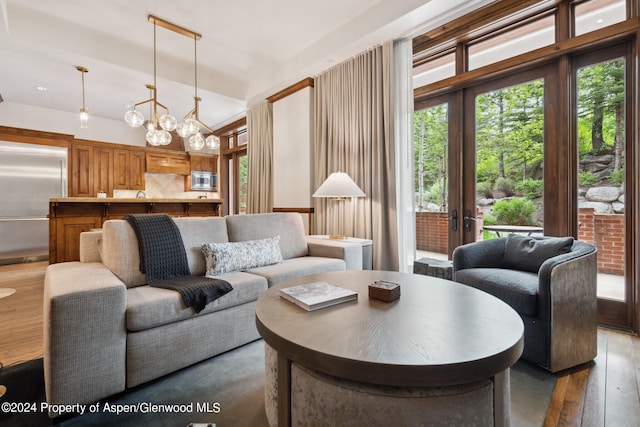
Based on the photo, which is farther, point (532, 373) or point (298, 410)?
point (532, 373)

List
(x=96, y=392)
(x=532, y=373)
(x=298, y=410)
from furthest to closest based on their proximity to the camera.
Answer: (x=532, y=373) → (x=96, y=392) → (x=298, y=410)

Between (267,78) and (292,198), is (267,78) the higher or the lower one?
the higher one

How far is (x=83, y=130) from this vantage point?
6.10 metres

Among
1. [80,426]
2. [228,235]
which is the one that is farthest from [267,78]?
[80,426]

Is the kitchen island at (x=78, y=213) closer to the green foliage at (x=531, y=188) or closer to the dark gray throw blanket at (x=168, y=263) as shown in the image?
the dark gray throw blanket at (x=168, y=263)

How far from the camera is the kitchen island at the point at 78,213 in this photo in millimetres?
3980

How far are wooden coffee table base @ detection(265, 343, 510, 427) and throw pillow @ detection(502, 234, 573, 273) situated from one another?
57.3 inches

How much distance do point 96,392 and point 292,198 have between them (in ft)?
10.7

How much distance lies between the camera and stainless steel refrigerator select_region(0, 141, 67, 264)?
470 cm

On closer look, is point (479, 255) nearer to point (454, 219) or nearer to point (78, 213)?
point (454, 219)

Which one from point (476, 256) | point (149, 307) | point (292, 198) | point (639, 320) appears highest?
point (292, 198)

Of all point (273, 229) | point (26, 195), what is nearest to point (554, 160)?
point (273, 229)

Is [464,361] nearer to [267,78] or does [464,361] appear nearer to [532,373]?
[532,373]

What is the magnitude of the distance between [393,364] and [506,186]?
2626 mm
